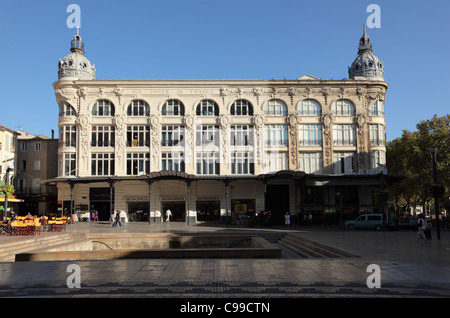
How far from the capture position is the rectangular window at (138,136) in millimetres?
40594

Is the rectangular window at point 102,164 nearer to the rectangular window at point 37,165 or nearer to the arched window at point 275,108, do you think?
the rectangular window at point 37,165

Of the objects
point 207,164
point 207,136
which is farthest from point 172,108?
point 207,164

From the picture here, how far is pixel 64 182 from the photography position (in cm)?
3850

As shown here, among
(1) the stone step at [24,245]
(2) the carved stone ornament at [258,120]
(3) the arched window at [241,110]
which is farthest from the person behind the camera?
(3) the arched window at [241,110]

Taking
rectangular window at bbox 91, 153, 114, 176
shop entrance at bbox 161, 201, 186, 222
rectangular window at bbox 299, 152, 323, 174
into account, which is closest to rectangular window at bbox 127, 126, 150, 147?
rectangular window at bbox 91, 153, 114, 176

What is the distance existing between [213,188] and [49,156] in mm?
22661

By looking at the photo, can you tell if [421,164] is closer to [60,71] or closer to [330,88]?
[330,88]

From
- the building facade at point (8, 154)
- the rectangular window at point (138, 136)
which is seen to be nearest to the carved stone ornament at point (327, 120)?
the rectangular window at point (138, 136)

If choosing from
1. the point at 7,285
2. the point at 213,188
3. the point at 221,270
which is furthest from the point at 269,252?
the point at 213,188

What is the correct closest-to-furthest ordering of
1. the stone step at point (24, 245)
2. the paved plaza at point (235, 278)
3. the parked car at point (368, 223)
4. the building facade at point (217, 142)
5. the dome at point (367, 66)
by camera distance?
Result: the paved plaza at point (235, 278), the stone step at point (24, 245), the parked car at point (368, 223), the building facade at point (217, 142), the dome at point (367, 66)

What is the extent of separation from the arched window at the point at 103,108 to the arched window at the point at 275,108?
1731cm

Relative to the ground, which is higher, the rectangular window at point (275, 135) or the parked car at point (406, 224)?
the rectangular window at point (275, 135)

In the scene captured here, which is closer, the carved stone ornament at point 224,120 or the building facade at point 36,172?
the carved stone ornament at point 224,120

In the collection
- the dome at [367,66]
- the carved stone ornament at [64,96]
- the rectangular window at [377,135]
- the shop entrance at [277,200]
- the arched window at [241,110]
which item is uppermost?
the dome at [367,66]
